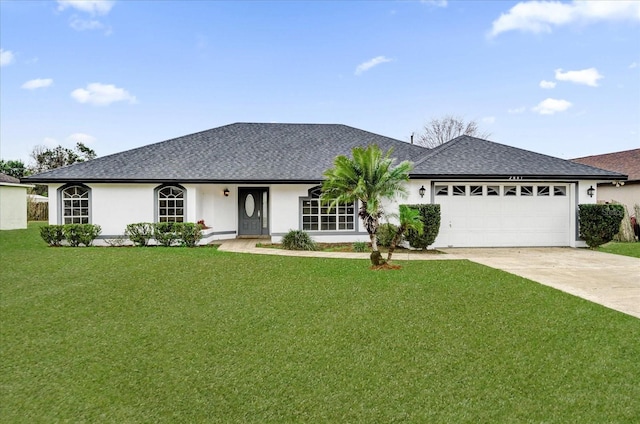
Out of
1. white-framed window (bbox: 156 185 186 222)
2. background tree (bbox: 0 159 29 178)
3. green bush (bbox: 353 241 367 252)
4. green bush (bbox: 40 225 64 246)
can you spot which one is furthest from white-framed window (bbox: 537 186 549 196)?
background tree (bbox: 0 159 29 178)

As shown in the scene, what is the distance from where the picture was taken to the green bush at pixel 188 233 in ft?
49.4

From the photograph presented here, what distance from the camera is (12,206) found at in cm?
2459

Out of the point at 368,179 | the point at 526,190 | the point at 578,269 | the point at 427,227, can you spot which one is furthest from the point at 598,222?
the point at 368,179

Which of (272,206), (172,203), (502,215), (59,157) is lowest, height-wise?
(502,215)

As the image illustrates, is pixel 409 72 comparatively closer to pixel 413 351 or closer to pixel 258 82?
pixel 258 82

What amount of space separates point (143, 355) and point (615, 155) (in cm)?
3329

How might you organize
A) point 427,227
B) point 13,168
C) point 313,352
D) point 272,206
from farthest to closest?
point 13,168
point 272,206
point 427,227
point 313,352

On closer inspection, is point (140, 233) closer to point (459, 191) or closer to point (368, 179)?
point (368, 179)

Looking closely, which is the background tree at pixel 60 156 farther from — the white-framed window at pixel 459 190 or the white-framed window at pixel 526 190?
the white-framed window at pixel 526 190

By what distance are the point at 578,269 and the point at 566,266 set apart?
0.46 metres

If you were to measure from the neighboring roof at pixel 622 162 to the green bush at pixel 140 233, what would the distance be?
2641 cm

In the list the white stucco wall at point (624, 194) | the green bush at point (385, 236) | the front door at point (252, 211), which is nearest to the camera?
the green bush at point (385, 236)

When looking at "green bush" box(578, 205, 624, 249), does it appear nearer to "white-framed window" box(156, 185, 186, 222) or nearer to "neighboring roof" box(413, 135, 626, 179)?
"neighboring roof" box(413, 135, 626, 179)

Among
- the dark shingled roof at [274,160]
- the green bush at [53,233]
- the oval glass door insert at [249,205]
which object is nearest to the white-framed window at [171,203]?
the dark shingled roof at [274,160]
